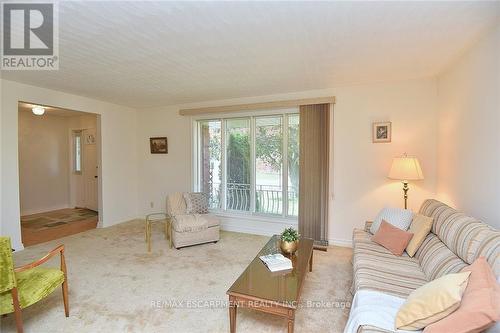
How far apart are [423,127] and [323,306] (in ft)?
8.98

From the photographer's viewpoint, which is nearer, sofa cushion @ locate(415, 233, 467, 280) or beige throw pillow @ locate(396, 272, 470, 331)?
beige throw pillow @ locate(396, 272, 470, 331)

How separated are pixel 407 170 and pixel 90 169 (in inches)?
263

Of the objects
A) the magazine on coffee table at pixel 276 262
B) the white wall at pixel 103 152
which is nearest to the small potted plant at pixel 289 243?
the magazine on coffee table at pixel 276 262

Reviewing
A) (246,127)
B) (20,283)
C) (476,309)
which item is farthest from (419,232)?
(20,283)

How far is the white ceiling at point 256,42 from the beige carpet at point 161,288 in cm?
240

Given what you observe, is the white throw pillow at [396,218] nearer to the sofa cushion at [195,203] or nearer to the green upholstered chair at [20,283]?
the sofa cushion at [195,203]

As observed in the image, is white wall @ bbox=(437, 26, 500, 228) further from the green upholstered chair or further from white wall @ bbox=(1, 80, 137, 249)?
white wall @ bbox=(1, 80, 137, 249)

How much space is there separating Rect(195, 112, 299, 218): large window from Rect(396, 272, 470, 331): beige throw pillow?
2890 mm

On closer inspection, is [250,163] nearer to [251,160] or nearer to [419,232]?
[251,160]

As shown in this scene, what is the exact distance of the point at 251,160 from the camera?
4512 millimetres

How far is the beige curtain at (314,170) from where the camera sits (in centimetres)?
388

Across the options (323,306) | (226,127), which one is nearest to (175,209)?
(226,127)

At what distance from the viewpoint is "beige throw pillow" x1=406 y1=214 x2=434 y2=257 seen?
2.39 meters

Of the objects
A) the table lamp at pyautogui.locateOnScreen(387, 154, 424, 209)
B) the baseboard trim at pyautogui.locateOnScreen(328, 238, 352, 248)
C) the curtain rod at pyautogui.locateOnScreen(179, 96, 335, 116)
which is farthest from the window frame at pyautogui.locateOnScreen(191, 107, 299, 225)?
the table lamp at pyautogui.locateOnScreen(387, 154, 424, 209)
